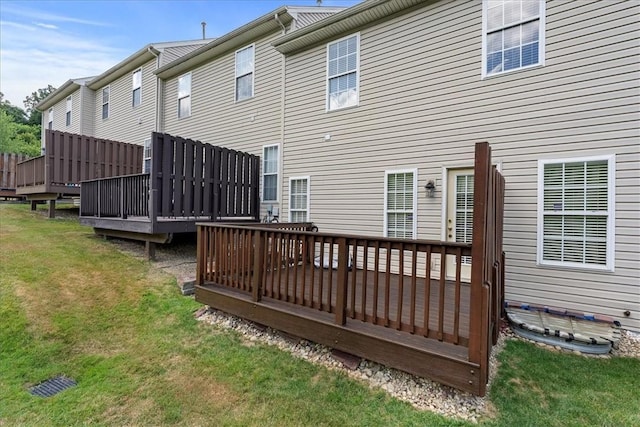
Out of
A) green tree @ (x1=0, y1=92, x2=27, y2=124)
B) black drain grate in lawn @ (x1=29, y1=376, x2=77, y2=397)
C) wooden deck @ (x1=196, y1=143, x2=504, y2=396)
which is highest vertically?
green tree @ (x1=0, y1=92, x2=27, y2=124)

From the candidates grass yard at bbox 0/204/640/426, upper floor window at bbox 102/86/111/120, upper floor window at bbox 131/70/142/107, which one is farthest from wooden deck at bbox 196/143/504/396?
upper floor window at bbox 102/86/111/120

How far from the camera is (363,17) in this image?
6688 mm

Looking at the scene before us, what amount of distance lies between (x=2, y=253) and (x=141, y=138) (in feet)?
24.0

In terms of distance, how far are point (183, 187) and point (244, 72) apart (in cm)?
441

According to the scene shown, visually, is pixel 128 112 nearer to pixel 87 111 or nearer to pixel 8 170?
pixel 87 111

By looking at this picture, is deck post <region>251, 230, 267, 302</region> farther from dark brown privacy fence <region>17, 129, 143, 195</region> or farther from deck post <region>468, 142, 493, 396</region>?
dark brown privacy fence <region>17, 129, 143, 195</region>

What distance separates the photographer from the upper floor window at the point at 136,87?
42.0 ft

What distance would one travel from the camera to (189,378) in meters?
3.29

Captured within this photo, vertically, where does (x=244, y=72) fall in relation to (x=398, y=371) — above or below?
above

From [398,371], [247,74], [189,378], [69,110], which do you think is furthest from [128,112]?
[398,371]

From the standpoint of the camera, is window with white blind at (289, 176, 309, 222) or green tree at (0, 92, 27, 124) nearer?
window with white blind at (289, 176, 309, 222)

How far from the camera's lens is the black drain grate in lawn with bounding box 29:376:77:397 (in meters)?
3.06

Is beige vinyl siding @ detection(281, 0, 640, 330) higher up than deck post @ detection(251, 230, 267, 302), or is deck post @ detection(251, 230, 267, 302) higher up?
beige vinyl siding @ detection(281, 0, 640, 330)

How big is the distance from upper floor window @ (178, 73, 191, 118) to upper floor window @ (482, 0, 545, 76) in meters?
9.04
